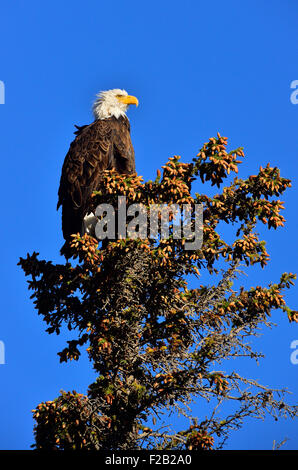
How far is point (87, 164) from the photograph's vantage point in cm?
998

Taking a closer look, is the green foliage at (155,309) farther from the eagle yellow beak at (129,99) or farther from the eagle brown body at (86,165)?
the eagle yellow beak at (129,99)

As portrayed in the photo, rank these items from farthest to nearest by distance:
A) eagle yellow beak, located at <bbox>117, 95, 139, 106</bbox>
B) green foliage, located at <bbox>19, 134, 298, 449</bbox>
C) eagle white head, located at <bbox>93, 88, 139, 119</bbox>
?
eagle yellow beak, located at <bbox>117, 95, 139, 106</bbox>
eagle white head, located at <bbox>93, 88, 139, 119</bbox>
green foliage, located at <bbox>19, 134, 298, 449</bbox>

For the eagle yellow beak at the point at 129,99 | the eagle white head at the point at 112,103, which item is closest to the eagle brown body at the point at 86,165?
the eagle white head at the point at 112,103

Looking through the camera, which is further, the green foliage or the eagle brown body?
the eagle brown body

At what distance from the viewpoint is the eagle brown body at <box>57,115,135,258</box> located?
9.80 metres

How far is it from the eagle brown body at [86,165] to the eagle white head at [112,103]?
96 centimetres

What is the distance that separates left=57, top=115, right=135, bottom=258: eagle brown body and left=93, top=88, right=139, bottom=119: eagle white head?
0.96 m

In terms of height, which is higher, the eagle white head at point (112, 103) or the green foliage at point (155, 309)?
the eagle white head at point (112, 103)

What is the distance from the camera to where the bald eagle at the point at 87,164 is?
9.80m

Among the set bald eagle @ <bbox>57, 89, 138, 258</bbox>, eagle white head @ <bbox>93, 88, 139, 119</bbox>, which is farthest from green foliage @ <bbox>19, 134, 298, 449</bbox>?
eagle white head @ <bbox>93, 88, 139, 119</bbox>

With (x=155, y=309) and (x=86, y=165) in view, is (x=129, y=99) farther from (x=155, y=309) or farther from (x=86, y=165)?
(x=155, y=309)

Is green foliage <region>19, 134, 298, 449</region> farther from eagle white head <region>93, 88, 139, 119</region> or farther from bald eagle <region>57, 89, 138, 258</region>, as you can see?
eagle white head <region>93, 88, 139, 119</region>
